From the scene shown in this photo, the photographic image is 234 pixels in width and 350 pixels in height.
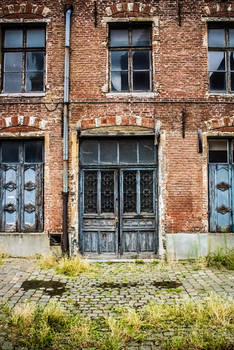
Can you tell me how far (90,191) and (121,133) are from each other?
1.74m

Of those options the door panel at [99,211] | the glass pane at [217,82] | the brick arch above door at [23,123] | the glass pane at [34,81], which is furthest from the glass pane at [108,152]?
the glass pane at [217,82]

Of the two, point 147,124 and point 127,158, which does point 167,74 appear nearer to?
point 147,124

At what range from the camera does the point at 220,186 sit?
812 cm

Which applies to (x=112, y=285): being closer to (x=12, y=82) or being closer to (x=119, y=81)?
(x=119, y=81)

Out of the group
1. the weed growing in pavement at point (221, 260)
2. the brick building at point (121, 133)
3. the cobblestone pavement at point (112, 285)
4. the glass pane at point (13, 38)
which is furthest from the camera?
the glass pane at point (13, 38)

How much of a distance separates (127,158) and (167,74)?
8.13ft

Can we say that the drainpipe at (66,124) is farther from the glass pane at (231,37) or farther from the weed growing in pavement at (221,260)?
the glass pane at (231,37)

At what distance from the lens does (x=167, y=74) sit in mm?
8141

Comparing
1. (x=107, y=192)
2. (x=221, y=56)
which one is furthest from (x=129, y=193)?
(x=221, y=56)

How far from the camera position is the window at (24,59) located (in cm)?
844

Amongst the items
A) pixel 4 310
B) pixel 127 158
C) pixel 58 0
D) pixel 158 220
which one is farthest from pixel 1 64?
pixel 4 310

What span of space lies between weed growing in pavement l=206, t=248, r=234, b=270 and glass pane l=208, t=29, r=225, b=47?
18.2 ft

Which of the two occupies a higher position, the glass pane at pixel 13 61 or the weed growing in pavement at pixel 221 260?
the glass pane at pixel 13 61

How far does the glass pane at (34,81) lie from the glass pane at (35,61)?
0.55ft
